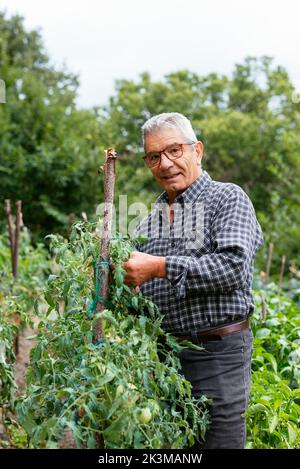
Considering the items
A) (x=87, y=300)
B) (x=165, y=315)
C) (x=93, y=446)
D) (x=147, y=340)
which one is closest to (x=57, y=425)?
(x=93, y=446)

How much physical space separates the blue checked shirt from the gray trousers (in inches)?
3.4

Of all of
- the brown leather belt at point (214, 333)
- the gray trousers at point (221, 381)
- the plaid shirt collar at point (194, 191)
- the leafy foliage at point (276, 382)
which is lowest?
the leafy foliage at point (276, 382)

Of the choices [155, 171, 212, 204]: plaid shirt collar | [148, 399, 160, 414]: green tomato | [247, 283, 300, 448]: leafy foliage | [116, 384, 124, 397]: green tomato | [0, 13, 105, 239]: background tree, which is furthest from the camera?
[0, 13, 105, 239]: background tree

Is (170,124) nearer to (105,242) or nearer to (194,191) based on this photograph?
(194,191)

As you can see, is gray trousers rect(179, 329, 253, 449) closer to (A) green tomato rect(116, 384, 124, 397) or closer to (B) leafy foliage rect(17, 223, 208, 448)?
(B) leafy foliage rect(17, 223, 208, 448)

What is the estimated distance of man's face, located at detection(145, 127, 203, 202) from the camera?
2164 mm

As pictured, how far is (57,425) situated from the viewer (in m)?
1.67

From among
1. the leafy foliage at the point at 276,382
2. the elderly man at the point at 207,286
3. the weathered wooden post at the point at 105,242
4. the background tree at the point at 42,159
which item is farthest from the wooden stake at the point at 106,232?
the background tree at the point at 42,159

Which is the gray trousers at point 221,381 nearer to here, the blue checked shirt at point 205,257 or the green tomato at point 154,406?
the blue checked shirt at point 205,257

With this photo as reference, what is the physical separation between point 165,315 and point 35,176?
746 centimetres

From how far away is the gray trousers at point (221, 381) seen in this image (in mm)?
2143

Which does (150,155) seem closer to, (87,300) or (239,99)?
(87,300)

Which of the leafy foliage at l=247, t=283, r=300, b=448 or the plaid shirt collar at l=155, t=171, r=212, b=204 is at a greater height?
the plaid shirt collar at l=155, t=171, r=212, b=204

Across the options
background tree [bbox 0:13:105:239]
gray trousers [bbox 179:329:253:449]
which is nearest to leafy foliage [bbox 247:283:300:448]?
gray trousers [bbox 179:329:253:449]
